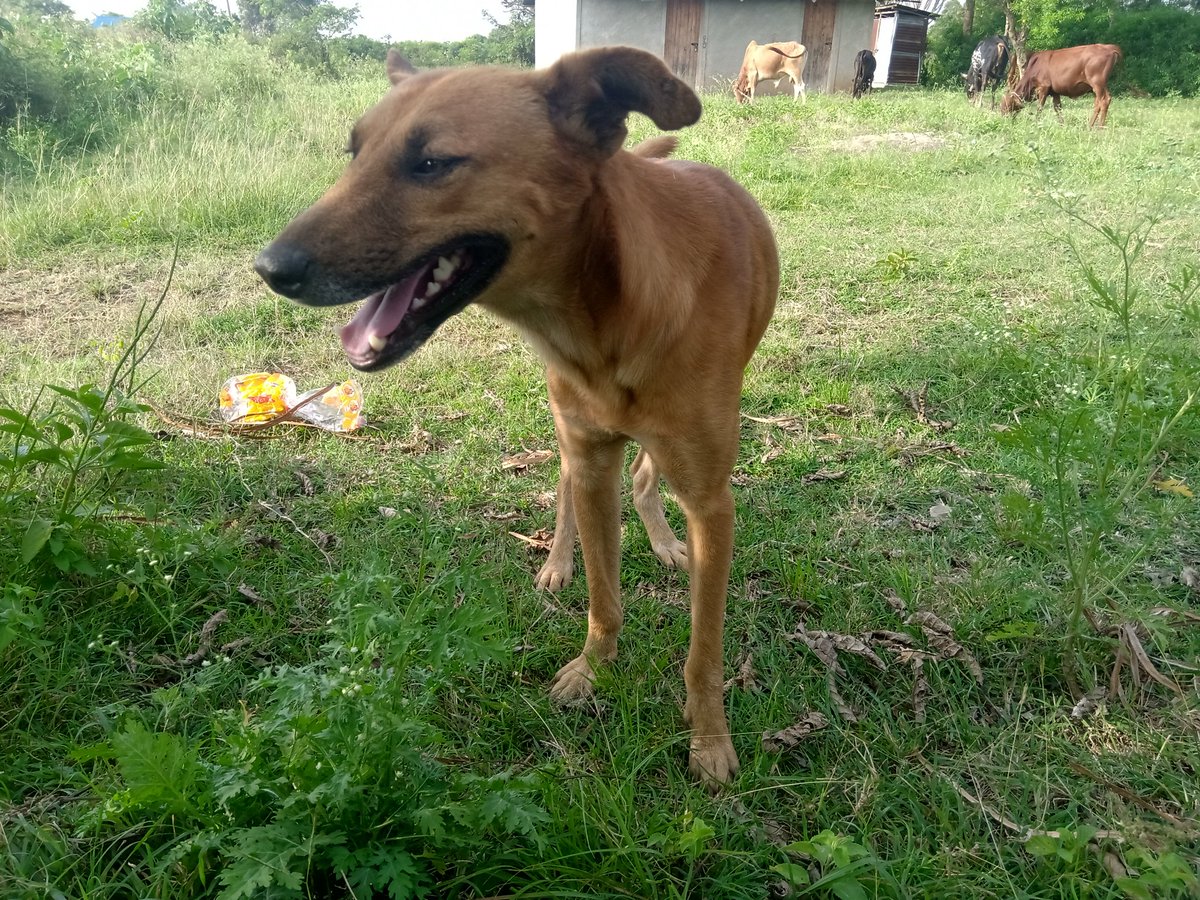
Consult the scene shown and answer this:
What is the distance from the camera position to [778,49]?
19969 millimetres

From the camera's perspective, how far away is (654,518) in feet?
10.6

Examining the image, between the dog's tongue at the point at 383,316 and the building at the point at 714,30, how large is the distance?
806 inches

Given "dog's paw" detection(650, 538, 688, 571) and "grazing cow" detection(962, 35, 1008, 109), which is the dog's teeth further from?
"grazing cow" detection(962, 35, 1008, 109)

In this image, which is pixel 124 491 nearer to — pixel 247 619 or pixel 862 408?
pixel 247 619

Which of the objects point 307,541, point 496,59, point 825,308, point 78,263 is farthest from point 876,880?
point 496,59

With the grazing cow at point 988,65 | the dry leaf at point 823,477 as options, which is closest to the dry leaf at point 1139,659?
the dry leaf at point 823,477

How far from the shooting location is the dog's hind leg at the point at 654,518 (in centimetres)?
312

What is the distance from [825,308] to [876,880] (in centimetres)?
460

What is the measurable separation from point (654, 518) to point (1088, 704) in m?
1.60

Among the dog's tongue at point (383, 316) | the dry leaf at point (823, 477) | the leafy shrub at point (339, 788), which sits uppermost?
the dog's tongue at point (383, 316)

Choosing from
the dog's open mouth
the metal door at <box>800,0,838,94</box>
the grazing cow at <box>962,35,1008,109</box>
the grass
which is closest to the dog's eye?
the dog's open mouth

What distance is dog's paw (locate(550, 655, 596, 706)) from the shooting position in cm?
240

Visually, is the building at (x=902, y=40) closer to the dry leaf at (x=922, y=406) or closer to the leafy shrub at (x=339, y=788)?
the dry leaf at (x=922, y=406)

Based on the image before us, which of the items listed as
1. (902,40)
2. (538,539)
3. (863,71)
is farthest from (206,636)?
(902,40)
